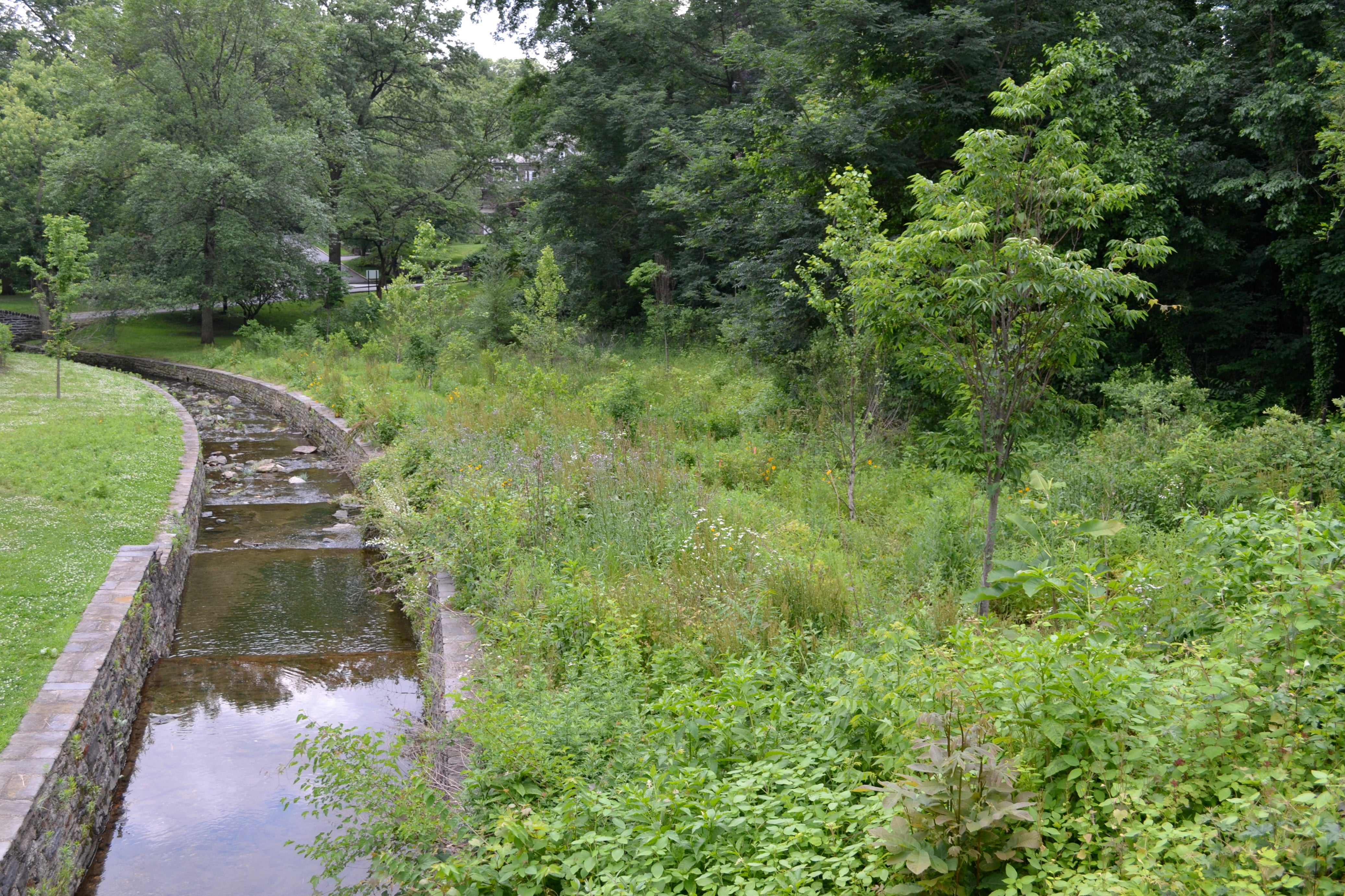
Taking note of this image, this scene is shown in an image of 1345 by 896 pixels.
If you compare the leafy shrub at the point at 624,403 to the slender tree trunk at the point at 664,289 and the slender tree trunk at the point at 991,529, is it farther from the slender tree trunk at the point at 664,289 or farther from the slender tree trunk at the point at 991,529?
the slender tree trunk at the point at 664,289

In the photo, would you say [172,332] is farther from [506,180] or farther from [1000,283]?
[1000,283]

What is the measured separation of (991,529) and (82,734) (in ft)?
19.7

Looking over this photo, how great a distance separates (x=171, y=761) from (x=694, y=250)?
20.4 metres

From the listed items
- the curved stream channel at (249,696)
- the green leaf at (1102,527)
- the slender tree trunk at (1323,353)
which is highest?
the slender tree trunk at (1323,353)

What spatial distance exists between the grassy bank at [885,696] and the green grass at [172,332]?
2512 cm

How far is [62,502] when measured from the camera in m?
9.61

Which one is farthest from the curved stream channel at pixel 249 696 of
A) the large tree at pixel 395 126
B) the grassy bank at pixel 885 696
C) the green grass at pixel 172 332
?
the large tree at pixel 395 126

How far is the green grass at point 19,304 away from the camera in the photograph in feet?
107

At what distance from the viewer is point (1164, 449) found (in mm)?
8680

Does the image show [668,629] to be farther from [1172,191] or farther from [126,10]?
[126,10]

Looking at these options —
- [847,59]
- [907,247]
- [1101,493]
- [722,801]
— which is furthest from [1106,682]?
[847,59]

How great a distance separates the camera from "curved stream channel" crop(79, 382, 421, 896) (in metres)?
5.13

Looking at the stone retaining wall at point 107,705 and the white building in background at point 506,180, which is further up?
the white building in background at point 506,180

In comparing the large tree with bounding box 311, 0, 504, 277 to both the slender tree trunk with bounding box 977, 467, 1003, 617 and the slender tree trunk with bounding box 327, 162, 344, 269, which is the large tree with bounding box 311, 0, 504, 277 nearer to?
the slender tree trunk with bounding box 327, 162, 344, 269
